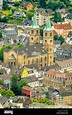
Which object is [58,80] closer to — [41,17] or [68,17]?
[41,17]

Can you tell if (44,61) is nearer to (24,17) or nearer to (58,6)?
(24,17)

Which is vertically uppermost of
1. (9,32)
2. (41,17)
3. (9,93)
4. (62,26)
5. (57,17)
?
(9,93)

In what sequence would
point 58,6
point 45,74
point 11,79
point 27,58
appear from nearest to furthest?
point 11,79, point 45,74, point 27,58, point 58,6

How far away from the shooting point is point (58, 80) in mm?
29578

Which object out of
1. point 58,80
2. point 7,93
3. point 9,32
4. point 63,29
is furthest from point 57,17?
point 7,93

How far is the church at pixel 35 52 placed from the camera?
1358 inches

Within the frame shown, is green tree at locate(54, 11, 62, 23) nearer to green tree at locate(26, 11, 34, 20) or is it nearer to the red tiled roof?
green tree at locate(26, 11, 34, 20)

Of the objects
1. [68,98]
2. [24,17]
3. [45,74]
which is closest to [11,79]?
[45,74]

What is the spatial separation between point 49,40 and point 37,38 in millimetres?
1443

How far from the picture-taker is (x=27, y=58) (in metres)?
34.7

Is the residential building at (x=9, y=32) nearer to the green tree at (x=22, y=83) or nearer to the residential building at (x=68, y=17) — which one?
the residential building at (x=68, y=17)

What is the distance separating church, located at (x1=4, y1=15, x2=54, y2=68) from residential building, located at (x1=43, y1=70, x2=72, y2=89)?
15.6 feet

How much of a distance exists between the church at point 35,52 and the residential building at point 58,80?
4.75 meters

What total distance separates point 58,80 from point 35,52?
20.0 feet
